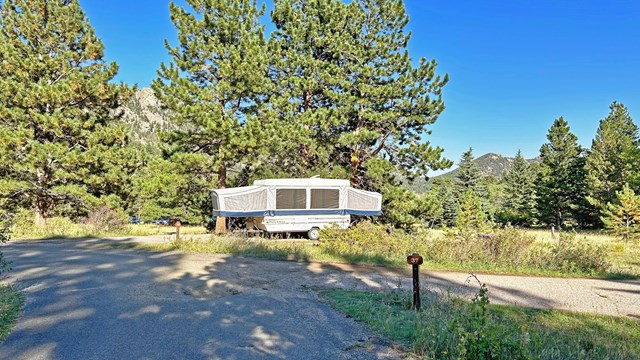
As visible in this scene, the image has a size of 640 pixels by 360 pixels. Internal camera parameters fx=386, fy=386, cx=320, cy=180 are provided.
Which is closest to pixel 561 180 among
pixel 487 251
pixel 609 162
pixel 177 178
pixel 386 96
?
pixel 609 162

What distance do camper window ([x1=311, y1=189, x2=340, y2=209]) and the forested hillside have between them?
2.97 metres

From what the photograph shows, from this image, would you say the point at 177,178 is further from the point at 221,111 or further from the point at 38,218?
the point at 38,218

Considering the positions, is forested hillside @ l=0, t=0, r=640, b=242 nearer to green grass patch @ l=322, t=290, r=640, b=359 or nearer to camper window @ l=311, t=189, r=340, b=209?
camper window @ l=311, t=189, r=340, b=209

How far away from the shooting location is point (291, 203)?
16.8m

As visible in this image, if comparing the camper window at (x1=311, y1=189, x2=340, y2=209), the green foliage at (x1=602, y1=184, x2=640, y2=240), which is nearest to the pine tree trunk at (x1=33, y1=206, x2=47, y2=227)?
the camper window at (x1=311, y1=189, x2=340, y2=209)

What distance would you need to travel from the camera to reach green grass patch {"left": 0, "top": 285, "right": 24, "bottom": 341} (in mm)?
4273

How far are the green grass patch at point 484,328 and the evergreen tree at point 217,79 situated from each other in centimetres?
1199

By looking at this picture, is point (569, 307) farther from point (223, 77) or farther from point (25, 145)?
point (25, 145)

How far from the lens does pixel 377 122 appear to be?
20438 mm

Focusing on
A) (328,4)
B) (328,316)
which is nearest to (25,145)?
(328,4)

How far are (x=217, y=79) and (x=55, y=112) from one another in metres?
7.32

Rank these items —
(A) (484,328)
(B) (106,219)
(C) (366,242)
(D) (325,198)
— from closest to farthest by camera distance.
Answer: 1. (A) (484,328)
2. (C) (366,242)
3. (D) (325,198)
4. (B) (106,219)

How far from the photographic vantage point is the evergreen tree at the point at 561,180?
3850 centimetres

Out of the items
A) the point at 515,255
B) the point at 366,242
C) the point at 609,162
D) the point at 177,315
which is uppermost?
the point at 609,162
